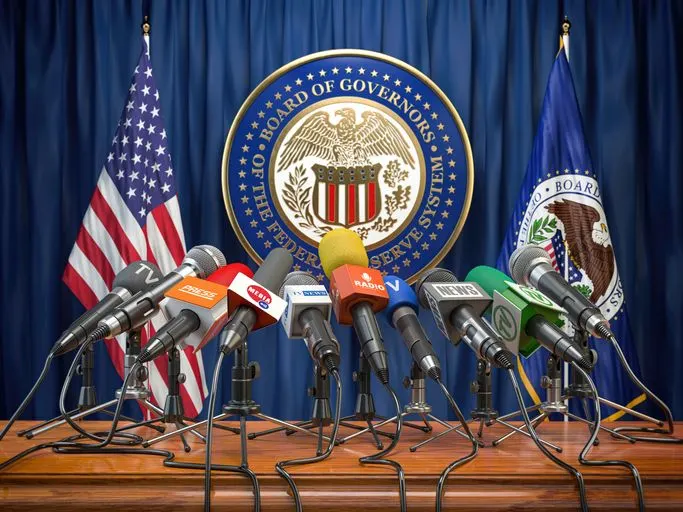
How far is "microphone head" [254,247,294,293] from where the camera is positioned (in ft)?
5.11

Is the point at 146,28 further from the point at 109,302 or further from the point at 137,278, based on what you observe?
the point at 109,302

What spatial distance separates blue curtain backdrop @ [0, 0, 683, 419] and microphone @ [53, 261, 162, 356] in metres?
1.36

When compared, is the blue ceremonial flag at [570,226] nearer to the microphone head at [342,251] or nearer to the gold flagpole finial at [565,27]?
the gold flagpole finial at [565,27]

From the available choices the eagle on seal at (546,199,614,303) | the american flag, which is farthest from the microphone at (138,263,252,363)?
the eagle on seal at (546,199,614,303)

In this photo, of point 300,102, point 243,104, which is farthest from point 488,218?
point 243,104

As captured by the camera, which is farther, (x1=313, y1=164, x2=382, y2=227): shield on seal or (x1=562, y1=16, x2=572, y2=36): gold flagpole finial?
(x1=562, y1=16, x2=572, y2=36): gold flagpole finial

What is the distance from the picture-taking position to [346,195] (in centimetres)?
305

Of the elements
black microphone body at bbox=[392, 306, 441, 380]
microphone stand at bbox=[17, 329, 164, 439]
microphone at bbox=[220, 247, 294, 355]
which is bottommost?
microphone stand at bbox=[17, 329, 164, 439]

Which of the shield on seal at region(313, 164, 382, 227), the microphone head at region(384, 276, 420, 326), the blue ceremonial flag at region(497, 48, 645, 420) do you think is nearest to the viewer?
the microphone head at region(384, 276, 420, 326)

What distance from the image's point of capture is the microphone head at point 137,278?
1.77 metres

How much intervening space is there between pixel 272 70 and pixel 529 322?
212 cm

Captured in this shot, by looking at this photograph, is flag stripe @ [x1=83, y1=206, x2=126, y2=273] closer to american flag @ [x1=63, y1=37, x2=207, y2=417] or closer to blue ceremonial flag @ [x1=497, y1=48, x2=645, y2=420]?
american flag @ [x1=63, y1=37, x2=207, y2=417]

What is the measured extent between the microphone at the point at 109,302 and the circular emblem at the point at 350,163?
1.26 m

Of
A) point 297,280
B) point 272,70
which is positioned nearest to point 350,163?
point 272,70
